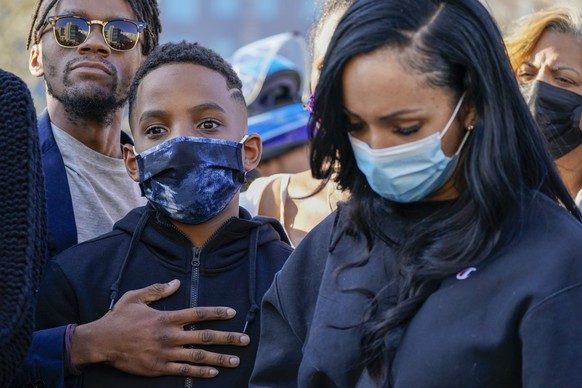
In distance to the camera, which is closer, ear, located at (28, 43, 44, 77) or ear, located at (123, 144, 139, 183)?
ear, located at (123, 144, 139, 183)

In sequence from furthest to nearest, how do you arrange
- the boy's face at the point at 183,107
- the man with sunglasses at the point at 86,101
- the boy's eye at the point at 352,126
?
the man with sunglasses at the point at 86,101, the boy's face at the point at 183,107, the boy's eye at the point at 352,126

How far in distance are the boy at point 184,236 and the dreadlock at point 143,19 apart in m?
0.77

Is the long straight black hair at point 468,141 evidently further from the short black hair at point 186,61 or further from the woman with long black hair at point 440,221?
the short black hair at point 186,61

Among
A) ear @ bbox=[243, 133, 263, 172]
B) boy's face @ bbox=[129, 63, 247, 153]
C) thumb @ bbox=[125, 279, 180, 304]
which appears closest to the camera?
thumb @ bbox=[125, 279, 180, 304]

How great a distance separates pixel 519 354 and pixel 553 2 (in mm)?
3090

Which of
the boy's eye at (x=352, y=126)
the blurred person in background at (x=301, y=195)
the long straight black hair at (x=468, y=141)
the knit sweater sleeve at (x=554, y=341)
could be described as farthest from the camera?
the blurred person in background at (x=301, y=195)

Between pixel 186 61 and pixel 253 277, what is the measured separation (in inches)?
31.8

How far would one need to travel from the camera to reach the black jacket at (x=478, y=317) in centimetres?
246

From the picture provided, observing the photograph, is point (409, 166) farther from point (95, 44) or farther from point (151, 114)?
point (95, 44)

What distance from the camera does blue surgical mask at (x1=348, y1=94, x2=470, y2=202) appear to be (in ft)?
8.76

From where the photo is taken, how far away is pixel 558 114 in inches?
178

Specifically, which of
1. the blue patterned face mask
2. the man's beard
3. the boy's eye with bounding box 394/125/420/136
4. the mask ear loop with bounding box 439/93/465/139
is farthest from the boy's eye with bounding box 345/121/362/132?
the man's beard

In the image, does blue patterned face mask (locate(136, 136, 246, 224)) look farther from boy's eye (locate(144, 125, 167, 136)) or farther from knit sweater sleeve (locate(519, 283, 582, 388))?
knit sweater sleeve (locate(519, 283, 582, 388))

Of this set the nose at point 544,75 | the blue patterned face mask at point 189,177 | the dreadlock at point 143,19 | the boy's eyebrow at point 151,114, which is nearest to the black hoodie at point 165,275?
the blue patterned face mask at point 189,177
